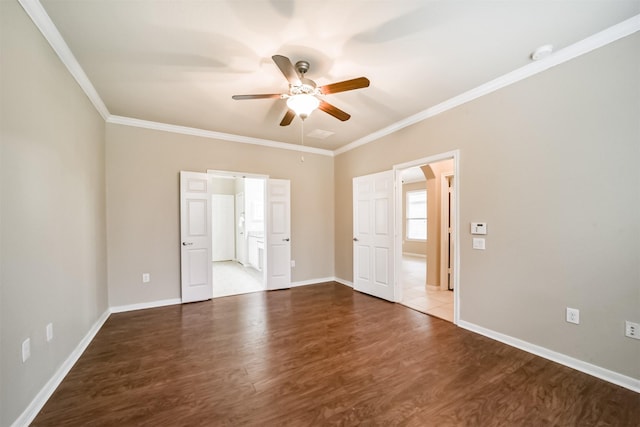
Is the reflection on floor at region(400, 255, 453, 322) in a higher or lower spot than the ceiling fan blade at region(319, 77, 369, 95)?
lower

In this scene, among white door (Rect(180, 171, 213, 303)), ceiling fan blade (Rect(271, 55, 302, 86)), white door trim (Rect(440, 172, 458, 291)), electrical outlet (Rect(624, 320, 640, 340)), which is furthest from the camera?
white door trim (Rect(440, 172, 458, 291))

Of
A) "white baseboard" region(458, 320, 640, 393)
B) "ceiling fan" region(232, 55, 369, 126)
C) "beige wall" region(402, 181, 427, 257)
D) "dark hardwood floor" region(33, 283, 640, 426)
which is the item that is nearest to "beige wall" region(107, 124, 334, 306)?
"dark hardwood floor" region(33, 283, 640, 426)

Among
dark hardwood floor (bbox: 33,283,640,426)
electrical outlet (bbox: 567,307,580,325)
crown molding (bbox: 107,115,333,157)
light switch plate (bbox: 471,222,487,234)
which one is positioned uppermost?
crown molding (bbox: 107,115,333,157)

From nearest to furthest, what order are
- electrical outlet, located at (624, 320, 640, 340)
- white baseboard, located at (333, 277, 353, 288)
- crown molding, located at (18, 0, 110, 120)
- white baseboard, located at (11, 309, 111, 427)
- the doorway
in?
white baseboard, located at (11, 309, 111, 427)
crown molding, located at (18, 0, 110, 120)
electrical outlet, located at (624, 320, 640, 340)
white baseboard, located at (333, 277, 353, 288)
the doorway

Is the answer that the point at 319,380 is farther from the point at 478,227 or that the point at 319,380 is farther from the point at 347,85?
the point at 347,85

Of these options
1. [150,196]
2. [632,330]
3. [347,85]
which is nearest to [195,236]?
[150,196]

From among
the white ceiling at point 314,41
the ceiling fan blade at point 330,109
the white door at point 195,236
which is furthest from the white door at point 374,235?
the white door at point 195,236

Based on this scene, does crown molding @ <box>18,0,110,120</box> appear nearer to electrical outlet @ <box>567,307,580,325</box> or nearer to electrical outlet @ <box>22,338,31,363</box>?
electrical outlet @ <box>22,338,31,363</box>

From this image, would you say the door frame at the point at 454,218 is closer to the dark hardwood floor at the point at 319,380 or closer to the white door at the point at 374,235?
the white door at the point at 374,235

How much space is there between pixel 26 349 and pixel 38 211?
2.99 feet

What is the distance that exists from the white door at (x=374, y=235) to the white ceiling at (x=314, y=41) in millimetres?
1514

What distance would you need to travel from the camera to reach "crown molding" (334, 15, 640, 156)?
199 cm

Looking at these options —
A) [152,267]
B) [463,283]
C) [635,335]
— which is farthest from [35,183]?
[635,335]

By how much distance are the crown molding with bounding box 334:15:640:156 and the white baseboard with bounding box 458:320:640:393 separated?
8.61 feet
